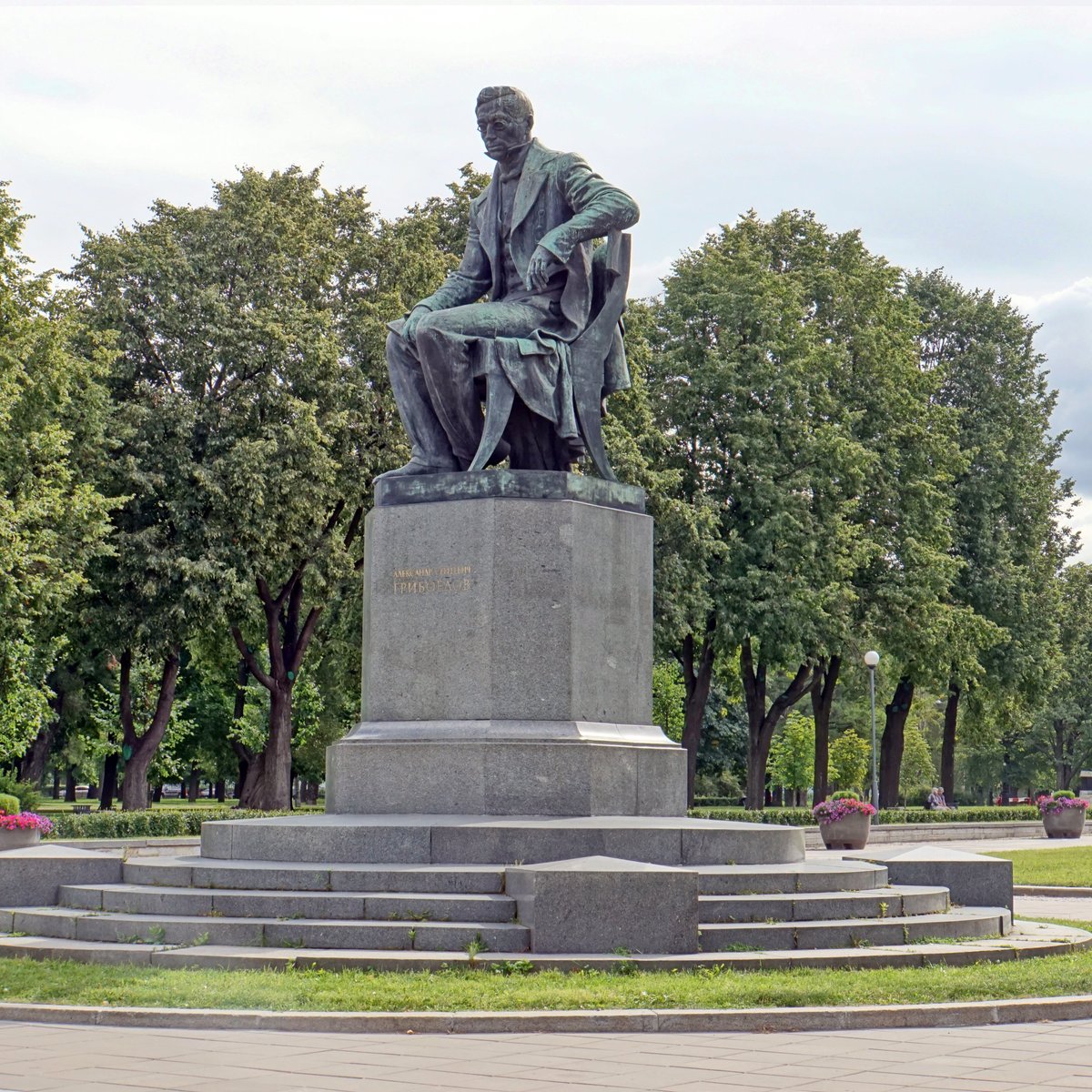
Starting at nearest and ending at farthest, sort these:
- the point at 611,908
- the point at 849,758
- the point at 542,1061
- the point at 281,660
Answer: the point at 542,1061 < the point at 611,908 < the point at 281,660 < the point at 849,758

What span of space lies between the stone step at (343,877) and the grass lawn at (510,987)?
1.42 meters

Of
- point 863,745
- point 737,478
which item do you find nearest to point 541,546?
point 737,478

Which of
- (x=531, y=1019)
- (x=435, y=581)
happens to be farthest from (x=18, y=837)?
(x=531, y=1019)

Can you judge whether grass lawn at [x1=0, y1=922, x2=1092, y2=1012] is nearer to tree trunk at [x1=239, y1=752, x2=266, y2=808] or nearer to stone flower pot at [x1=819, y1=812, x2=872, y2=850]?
stone flower pot at [x1=819, y1=812, x2=872, y2=850]

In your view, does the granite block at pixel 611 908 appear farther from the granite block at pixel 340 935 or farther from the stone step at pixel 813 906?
the granite block at pixel 340 935

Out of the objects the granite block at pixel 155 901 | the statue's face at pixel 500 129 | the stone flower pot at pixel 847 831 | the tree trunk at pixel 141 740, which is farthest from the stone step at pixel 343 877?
the tree trunk at pixel 141 740

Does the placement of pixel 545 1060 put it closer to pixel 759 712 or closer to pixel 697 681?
pixel 697 681

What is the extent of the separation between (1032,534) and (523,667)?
1682 inches

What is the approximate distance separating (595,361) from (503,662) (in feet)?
11.1

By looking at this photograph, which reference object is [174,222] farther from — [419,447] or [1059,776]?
[1059,776]

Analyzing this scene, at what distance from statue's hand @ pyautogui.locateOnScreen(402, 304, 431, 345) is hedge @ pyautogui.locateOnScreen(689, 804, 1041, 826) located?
19323 millimetres

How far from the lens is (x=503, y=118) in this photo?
1522cm

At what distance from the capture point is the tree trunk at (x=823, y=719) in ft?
145

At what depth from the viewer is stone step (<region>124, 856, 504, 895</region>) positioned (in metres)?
11.5
